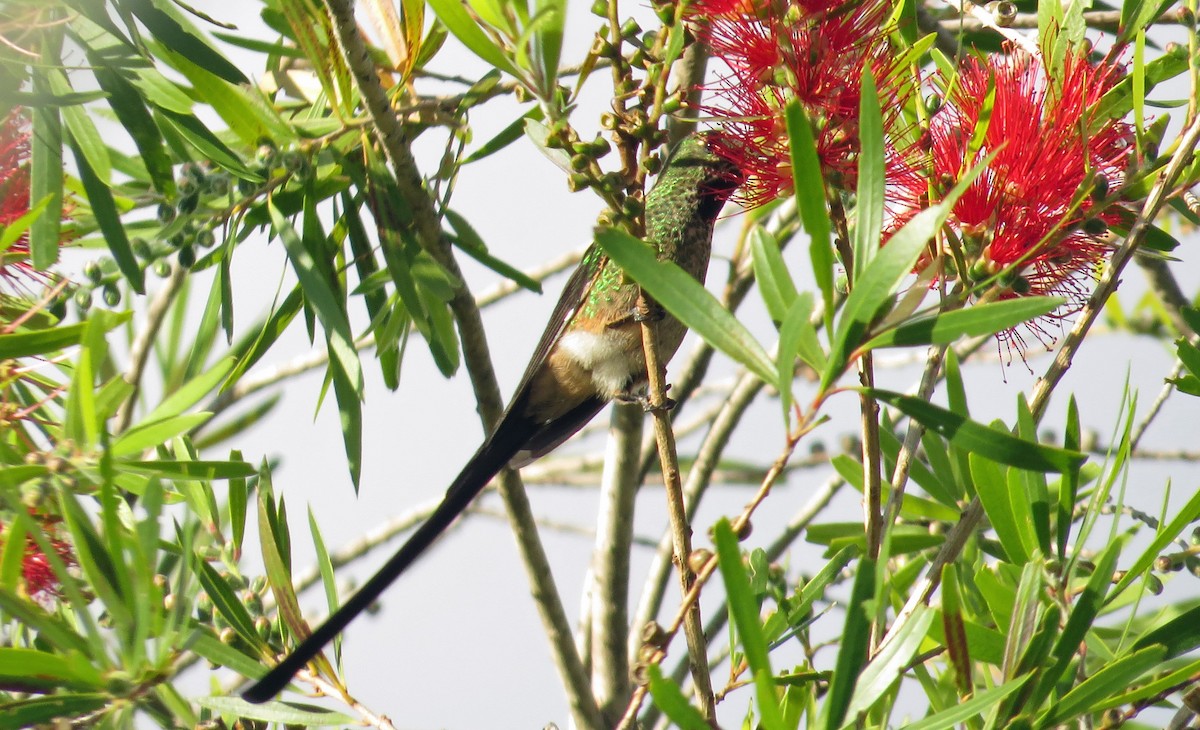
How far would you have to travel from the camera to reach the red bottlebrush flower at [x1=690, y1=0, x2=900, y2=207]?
1.30 metres

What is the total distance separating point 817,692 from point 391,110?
1033mm

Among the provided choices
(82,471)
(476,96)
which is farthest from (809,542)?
(82,471)

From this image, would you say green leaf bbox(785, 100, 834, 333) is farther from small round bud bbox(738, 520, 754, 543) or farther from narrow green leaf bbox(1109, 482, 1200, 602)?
narrow green leaf bbox(1109, 482, 1200, 602)

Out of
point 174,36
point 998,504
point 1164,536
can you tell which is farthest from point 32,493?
point 1164,536

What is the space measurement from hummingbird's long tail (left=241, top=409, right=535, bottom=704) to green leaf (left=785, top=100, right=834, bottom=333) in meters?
0.87

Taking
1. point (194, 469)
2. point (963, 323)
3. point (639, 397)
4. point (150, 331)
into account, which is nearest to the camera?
point (963, 323)

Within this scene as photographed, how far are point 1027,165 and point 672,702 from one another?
0.71 metres

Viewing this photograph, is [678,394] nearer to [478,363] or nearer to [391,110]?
[478,363]

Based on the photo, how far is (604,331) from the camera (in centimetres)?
253

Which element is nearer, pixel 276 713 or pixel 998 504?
pixel 998 504

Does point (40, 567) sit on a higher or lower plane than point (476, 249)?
lower

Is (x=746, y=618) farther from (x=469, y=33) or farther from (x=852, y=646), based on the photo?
(x=469, y=33)

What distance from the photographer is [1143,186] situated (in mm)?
1325

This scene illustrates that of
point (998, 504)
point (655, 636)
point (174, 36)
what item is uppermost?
point (174, 36)
